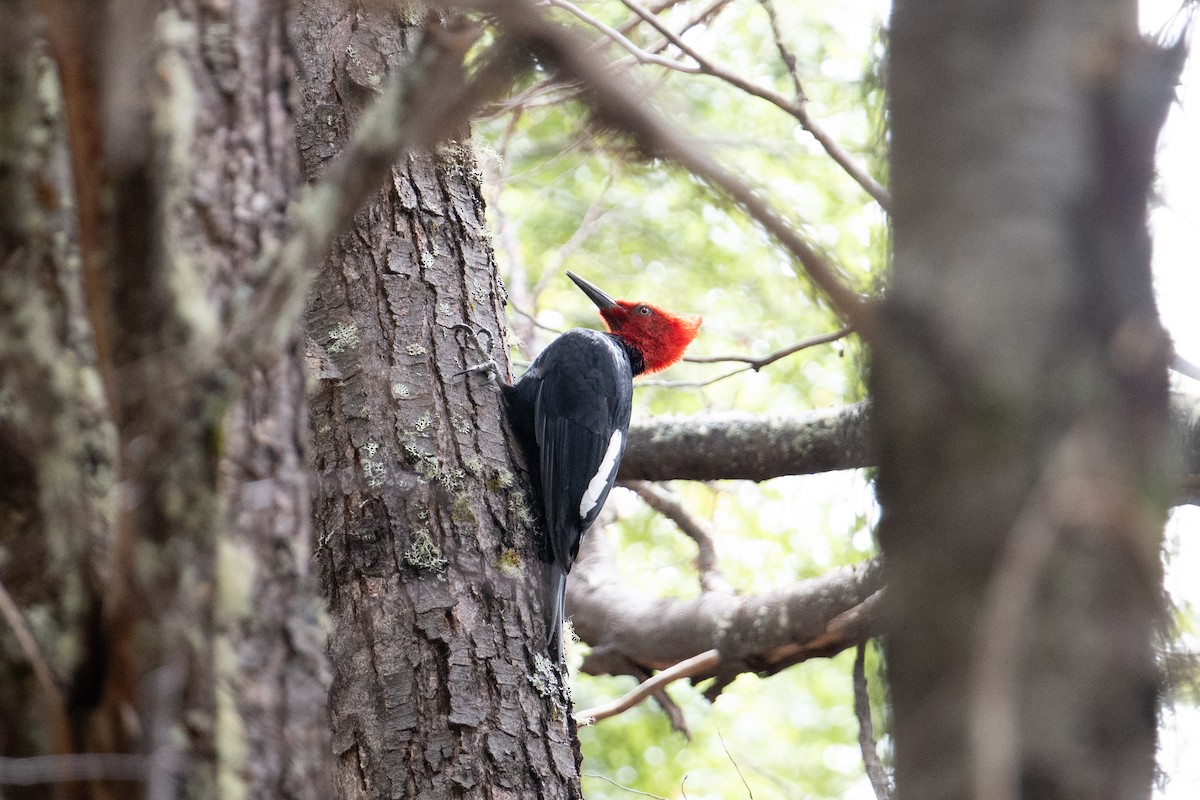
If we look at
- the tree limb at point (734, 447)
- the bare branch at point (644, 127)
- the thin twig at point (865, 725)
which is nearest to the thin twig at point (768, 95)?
the tree limb at point (734, 447)

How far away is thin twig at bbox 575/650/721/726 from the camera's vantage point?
324 centimetres

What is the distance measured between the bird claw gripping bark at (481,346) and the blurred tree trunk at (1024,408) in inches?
77.3

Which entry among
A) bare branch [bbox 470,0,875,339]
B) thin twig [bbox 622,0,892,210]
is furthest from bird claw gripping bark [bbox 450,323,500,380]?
bare branch [bbox 470,0,875,339]

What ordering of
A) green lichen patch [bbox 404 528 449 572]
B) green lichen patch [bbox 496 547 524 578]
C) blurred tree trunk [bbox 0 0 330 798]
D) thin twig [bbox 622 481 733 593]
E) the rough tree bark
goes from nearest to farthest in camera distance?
blurred tree trunk [bbox 0 0 330 798]
the rough tree bark
green lichen patch [bbox 404 528 449 572]
green lichen patch [bbox 496 547 524 578]
thin twig [bbox 622 481 733 593]

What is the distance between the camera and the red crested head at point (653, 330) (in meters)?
4.61

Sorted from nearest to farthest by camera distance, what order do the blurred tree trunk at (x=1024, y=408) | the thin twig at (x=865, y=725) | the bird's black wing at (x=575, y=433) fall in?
the blurred tree trunk at (x=1024, y=408)
the thin twig at (x=865, y=725)
the bird's black wing at (x=575, y=433)

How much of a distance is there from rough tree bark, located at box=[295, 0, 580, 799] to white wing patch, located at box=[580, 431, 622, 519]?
547 mm

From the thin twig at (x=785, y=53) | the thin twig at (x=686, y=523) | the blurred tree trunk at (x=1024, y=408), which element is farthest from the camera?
the thin twig at (x=686, y=523)

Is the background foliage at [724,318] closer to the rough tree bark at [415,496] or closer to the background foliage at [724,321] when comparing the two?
the background foliage at [724,321]

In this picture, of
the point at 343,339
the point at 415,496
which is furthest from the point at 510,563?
the point at 343,339

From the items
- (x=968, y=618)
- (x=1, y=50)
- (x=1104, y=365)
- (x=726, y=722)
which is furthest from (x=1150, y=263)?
(x=726, y=722)

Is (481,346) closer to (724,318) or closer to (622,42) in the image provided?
(622,42)

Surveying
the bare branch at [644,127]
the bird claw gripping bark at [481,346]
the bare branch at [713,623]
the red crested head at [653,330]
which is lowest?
the bare branch at [713,623]

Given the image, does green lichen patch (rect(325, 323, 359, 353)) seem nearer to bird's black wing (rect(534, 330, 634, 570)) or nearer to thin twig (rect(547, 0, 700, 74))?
bird's black wing (rect(534, 330, 634, 570))
